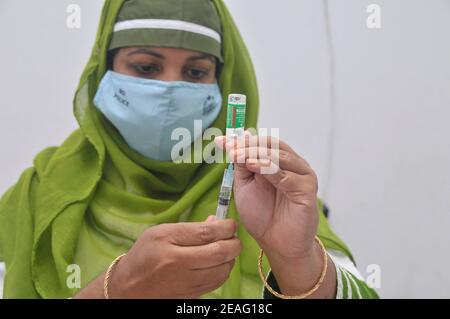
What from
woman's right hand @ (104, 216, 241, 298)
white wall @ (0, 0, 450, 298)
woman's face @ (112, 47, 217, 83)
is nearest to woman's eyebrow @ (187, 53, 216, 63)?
woman's face @ (112, 47, 217, 83)

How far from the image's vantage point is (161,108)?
0.86 meters

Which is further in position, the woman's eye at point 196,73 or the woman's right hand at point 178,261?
the woman's eye at point 196,73

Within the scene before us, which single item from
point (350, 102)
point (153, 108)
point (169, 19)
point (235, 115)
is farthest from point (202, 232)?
point (350, 102)

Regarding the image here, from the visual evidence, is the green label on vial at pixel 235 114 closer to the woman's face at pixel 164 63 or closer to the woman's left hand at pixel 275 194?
the woman's left hand at pixel 275 194

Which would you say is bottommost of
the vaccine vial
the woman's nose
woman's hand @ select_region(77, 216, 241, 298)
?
woman's hand @ select_region(77, 216, 241, 298)

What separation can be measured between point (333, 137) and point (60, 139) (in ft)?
2.88

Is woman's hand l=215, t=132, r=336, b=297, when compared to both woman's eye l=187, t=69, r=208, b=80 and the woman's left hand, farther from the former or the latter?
woman's eye l=187, t=69, r=208, b=80

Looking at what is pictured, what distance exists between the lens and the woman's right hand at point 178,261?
58 centimetres

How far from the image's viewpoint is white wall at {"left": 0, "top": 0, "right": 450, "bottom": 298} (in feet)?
3.76

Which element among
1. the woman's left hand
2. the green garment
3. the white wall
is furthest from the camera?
the white wall

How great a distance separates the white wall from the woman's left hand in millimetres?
609

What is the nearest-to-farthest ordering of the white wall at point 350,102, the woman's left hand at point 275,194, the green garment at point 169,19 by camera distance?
the woman's left hand at point 275,194
the green garment at point 169,19
the white wall at point 350,102

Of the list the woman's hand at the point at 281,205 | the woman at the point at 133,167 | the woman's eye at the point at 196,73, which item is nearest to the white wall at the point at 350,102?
the woman at the point at 133,167

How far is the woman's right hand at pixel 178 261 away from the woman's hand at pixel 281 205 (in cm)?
6
